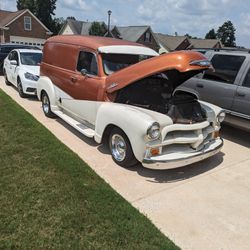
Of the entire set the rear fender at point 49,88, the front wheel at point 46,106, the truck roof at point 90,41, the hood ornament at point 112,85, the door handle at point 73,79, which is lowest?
the front wheel at point 46,106

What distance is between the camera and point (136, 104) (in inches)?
208

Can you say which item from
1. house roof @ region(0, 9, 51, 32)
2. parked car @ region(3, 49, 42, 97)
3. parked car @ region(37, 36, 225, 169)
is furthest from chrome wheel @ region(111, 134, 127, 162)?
house roof @ region(0, 9, 51, 32)

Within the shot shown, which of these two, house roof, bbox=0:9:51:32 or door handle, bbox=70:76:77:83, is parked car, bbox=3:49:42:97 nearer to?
door handle, bbox=70:76:77:83

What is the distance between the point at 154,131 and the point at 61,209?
1.71 metres

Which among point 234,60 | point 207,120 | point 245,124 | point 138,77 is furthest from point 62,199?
point 234,60

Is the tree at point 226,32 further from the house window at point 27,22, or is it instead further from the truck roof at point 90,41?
the truck roof at point 90,41

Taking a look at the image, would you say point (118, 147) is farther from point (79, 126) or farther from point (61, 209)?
point (61, 209)

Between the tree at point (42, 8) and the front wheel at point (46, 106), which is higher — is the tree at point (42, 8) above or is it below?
above

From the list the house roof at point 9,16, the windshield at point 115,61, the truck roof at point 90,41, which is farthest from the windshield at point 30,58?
the house roof at point 9,16

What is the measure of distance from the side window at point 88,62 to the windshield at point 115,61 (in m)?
0.21

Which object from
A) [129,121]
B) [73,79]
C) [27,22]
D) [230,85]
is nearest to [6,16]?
[27,22]

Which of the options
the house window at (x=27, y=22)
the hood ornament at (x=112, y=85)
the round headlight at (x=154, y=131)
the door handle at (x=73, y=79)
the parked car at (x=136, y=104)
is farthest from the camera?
the house window at (x=27, y=22)

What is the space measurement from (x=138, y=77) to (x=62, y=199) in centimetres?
224

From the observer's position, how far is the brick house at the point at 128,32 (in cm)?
4844
